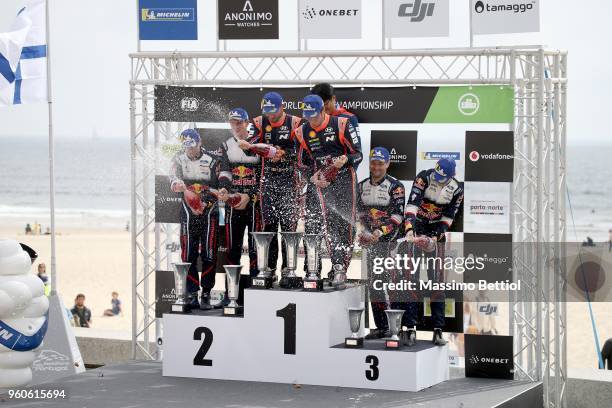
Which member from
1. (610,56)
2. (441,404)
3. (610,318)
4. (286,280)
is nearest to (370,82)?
(286,280)

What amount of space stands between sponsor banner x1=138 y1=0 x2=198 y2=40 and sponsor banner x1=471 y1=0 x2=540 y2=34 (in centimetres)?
241

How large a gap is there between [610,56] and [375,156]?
142 feet

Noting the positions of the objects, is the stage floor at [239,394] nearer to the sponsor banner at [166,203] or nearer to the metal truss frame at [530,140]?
the metal truss frame at [530,140]

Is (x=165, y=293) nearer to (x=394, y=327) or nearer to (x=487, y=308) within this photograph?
(x=394, y=327)

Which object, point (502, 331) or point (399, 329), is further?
point (502, 331)

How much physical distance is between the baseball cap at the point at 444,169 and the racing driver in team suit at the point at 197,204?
183cm

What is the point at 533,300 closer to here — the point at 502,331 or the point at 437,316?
the point at 437,316

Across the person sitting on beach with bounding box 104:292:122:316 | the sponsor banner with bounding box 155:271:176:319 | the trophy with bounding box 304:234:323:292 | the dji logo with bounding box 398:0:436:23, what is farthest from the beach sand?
the dji logo with bounding box 398:0:436:23

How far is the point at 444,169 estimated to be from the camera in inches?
343

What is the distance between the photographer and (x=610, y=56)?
49.4 metres

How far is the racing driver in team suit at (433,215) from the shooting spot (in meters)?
8.74

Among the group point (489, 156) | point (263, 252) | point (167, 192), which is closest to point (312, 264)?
point (263, 252)

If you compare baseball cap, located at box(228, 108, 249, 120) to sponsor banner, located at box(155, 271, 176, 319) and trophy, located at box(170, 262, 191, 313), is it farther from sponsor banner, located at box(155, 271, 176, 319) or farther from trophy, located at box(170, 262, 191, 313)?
sponsor banner, located at box(155, 271, 176, 319)

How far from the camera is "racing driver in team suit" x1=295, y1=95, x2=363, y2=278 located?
8.49 meters
